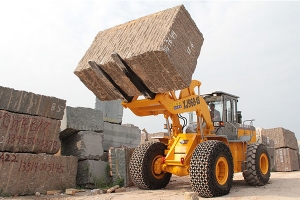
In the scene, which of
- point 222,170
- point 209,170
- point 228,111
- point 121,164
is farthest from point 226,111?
point 121,164

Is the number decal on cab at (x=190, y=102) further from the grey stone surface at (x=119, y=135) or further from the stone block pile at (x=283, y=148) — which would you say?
the stone block pile at (x=283, y=148)

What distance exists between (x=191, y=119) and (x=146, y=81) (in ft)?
8.60

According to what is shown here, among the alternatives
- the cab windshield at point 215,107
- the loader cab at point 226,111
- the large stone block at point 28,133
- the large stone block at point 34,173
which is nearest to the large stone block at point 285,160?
the loader cab at point 226,111

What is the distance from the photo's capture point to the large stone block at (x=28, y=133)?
679 centimetres

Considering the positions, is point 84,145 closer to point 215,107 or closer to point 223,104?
point 215,107

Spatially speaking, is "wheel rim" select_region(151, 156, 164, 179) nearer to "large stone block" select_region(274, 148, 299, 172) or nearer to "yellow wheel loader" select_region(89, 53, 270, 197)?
"yellow wheel loader" select_region(89, 53, 270, 197)

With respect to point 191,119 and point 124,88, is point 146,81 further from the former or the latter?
point 191,119

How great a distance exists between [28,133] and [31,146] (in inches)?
12.1

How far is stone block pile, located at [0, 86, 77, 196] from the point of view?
671 cm

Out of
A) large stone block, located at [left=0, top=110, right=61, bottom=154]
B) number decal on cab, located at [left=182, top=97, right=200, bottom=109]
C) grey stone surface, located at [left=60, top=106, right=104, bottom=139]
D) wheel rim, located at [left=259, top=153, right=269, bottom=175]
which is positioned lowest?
wheel rim, located at [left=259, top=153, right=269, bottom=175]

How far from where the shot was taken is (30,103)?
7293mm

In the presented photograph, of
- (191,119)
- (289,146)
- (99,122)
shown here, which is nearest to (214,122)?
(191,119)

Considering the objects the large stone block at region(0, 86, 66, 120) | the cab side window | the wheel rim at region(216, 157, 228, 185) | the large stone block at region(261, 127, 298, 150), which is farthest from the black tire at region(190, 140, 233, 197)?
the large stone block at region(261, 127, 298, 150)

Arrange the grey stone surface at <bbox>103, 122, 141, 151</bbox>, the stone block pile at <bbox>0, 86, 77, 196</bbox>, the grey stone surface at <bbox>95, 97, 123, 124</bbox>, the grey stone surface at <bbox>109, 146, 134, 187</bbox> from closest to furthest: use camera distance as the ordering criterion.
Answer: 1. the stone block pile at <bbox>0, 86, 77, 196</bbox>
2. the grey stone surface at <bbox>109, 146, 134, 187</bbox>
3. the grey stone surface at <bbox>103, 122, 141, 151</bbox>
4. the grey stone surface at <bbox>95, 97, 123, 124</bbox>
